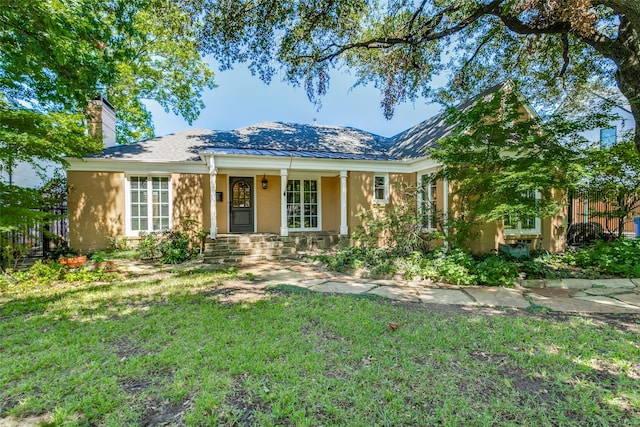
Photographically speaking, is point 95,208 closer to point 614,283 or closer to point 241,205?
point 241,205

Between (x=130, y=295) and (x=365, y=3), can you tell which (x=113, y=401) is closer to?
(x=130, y=295)

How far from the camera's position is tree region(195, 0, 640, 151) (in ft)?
20.8

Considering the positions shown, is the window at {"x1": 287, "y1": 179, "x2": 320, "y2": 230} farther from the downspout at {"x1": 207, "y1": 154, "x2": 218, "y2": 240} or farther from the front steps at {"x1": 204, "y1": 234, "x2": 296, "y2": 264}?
the downspout at {"x1": 207, "y1": 154, "x2": 218, "y2": 240}

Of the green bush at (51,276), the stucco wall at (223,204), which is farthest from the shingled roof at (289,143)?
the green bush at (51,276)

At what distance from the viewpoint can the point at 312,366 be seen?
2803mm

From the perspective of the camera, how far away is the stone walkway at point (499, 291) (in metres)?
4.82

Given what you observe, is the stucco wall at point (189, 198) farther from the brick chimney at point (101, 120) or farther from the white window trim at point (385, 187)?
the white window trim at point (385, 187)

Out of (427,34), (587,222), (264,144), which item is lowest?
(587,222)

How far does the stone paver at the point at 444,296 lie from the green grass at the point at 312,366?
0.58m

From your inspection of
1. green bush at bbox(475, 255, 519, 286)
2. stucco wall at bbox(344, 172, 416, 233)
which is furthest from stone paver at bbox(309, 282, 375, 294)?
stucco wall at bbox(344, 172, 416, 233)

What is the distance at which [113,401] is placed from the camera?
7.64 ft

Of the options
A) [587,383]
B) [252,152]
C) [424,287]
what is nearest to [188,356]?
[587,383]

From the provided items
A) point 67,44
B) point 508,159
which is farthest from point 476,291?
point 67,44

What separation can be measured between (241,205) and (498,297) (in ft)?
28.6
